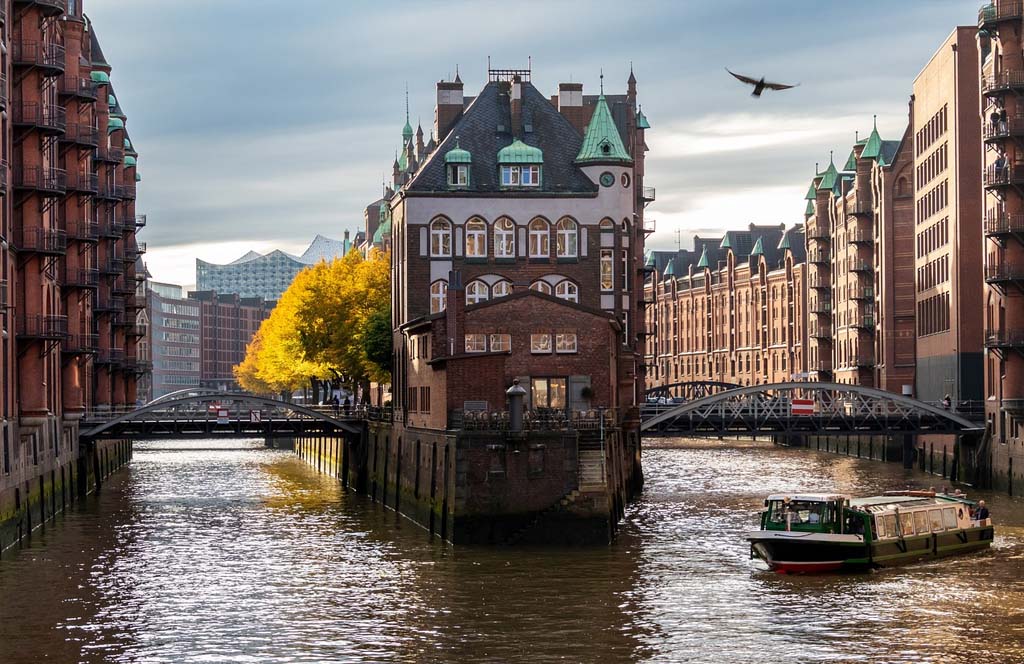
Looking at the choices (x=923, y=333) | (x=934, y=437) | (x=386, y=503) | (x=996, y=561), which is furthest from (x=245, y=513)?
(x=923, y=333)

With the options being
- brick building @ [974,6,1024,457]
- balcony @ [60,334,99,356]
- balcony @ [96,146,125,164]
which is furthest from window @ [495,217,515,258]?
balcony @ [96,146,125,164]

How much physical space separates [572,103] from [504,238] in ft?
54.4

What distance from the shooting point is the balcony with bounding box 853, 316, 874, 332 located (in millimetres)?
151750

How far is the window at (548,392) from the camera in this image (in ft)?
238

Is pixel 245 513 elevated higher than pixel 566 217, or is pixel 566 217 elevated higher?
pixel 566 217

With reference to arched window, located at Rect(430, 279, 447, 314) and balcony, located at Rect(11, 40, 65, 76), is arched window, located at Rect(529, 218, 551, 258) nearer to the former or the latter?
arched window, located at Rect(430, 279, 447, 314)

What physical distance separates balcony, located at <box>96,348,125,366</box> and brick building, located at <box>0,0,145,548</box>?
8.84 ft

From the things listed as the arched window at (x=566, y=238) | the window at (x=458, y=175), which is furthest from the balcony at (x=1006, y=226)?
the window at (x=458, y=175)

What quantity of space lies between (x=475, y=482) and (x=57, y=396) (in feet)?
88.6

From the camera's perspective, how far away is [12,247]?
233 ft

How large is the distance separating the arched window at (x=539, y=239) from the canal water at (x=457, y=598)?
15.1 metres

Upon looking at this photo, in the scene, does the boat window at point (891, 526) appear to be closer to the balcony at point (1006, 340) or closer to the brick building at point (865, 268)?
the balcony at point (1006, 340)

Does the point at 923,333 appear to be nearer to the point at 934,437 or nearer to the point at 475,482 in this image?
the point at 934,437

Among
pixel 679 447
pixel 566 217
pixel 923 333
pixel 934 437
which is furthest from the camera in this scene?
pixel 679 447
